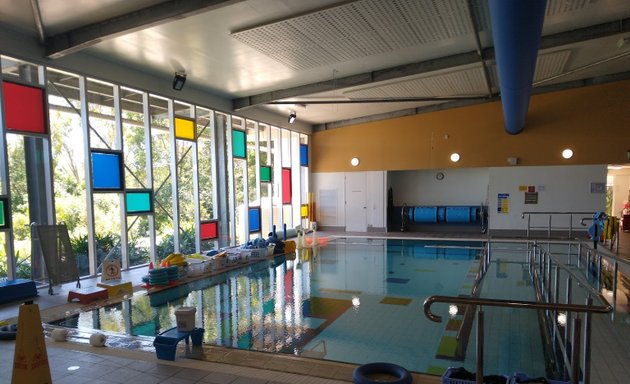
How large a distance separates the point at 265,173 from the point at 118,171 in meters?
4.53

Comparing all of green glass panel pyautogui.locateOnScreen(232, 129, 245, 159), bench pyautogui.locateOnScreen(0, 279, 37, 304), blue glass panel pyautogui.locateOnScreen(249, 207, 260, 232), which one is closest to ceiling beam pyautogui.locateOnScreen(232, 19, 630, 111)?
green glass panel pyautogui.locateOnScreen(232, 129, 245, 159)

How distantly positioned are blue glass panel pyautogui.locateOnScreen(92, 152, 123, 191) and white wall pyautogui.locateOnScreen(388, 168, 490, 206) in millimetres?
8251

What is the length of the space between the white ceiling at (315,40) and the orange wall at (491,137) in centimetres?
100

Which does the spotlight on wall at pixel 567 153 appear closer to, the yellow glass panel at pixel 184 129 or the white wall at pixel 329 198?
the white wall at pixel 329 198

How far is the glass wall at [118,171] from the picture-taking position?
217 inches

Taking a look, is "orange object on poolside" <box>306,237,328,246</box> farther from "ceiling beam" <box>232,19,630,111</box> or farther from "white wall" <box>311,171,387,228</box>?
"ceiling beam" <box>232,19,630,111</box>

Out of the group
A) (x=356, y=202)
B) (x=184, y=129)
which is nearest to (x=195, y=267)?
(x=184, y=129)

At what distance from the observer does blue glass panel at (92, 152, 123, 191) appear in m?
6.24

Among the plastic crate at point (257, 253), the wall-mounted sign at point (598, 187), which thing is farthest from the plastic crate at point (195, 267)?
the wall-mounted sign at point (598, 187)

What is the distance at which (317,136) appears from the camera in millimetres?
13242

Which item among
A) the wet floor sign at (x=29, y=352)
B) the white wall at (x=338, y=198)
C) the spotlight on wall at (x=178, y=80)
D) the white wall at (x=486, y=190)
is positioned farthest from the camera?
the white wall at (x=338, y=198)

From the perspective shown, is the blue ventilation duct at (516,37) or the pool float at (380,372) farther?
the blue ventilation duct at (516,37)

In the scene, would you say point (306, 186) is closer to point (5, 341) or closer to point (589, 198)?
point (589, 198)

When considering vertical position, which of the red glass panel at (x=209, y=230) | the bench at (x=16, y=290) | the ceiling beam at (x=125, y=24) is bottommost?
the bench at (x=16, y=290)
